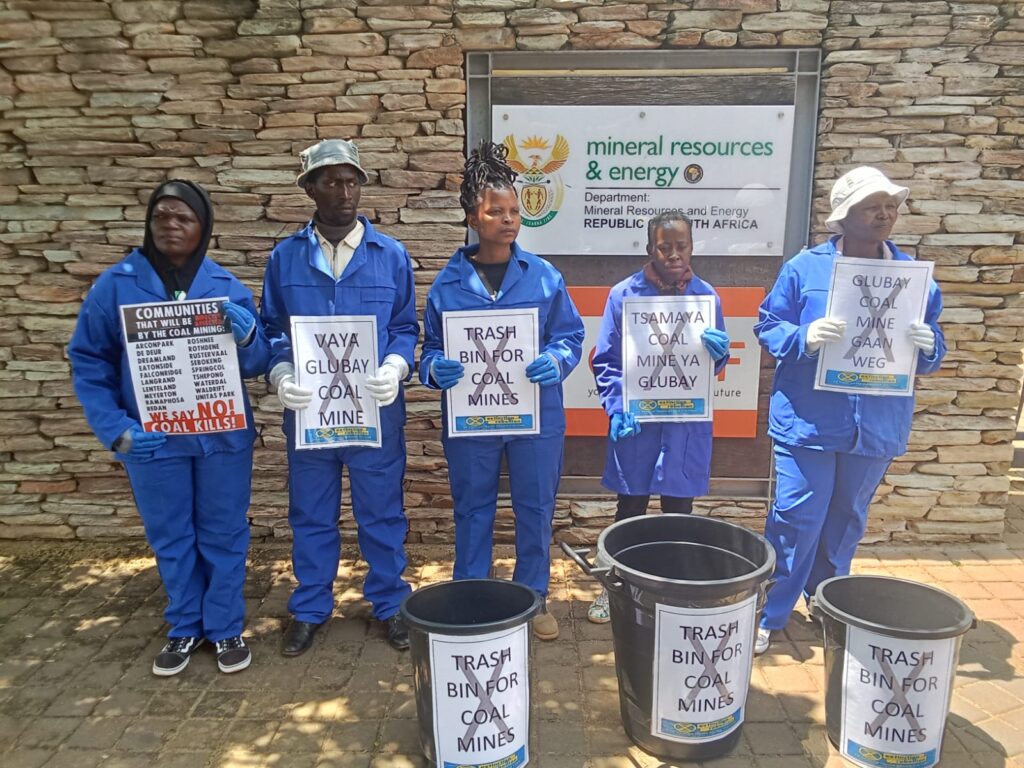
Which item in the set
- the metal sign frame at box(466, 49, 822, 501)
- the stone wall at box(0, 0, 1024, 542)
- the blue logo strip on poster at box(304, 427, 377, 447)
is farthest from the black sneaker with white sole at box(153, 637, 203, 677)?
the metal sign frame at box(466, 49, 822, 501)

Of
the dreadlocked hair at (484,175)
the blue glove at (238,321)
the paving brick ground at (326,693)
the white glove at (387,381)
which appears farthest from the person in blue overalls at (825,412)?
the blue glove at (238,321)

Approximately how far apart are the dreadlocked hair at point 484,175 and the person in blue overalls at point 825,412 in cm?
138

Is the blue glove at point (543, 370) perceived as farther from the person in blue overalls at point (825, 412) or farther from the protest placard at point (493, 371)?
the person in blue overalls at point (825, 412)

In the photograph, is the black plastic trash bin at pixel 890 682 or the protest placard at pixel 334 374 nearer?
the black plastic trash bin at pixel 890 682

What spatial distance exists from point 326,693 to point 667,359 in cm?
218

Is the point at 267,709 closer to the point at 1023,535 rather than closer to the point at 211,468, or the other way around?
the point at 211,468

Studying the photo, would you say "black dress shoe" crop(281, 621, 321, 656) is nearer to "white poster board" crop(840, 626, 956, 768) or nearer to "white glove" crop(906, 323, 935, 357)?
"white poster board" crop(840, 626, 956, 768)

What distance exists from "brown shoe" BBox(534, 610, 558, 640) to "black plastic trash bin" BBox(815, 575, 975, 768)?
129cm

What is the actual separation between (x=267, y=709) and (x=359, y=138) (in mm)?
3108

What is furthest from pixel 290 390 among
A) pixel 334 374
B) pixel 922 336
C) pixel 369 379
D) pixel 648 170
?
pixel 922 336

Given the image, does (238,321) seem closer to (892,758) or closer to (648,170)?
(648,170)

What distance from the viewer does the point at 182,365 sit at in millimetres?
3051

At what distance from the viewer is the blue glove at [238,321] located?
9.91ft

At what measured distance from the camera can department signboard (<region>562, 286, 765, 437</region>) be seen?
14.0 ft
